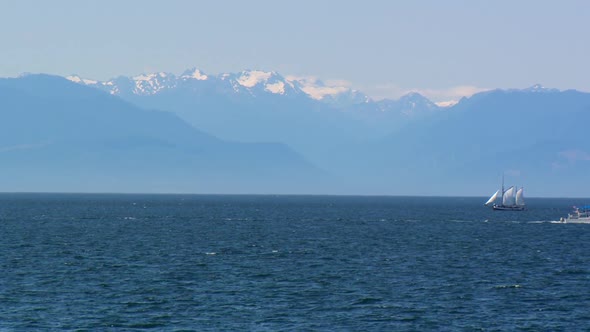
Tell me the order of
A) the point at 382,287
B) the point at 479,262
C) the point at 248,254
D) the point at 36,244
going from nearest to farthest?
the point at 382,287, the point at 479,262, the point at 248,254, the point at 36,244

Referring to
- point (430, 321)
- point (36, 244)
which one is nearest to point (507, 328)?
point (430, 321)

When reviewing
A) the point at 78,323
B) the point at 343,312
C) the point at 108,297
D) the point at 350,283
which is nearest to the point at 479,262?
the point at 350,283

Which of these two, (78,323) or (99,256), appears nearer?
(78,323)

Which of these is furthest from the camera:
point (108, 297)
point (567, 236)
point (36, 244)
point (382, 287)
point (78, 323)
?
point (567, 236)

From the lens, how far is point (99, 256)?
109m

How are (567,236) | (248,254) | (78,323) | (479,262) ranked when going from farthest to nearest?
(567,236), (248,254), (479,262), (78,323)

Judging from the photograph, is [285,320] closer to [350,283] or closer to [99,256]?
[350,283]

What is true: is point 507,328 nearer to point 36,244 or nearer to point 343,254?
point 343,254

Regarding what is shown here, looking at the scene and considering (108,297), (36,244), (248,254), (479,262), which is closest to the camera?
(108,297)

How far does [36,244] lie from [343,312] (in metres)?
65.8

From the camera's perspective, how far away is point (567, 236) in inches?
6265

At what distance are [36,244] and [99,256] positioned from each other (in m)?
20.1

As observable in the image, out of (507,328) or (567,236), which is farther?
(567,236)

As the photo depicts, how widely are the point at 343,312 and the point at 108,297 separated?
60.4ft
